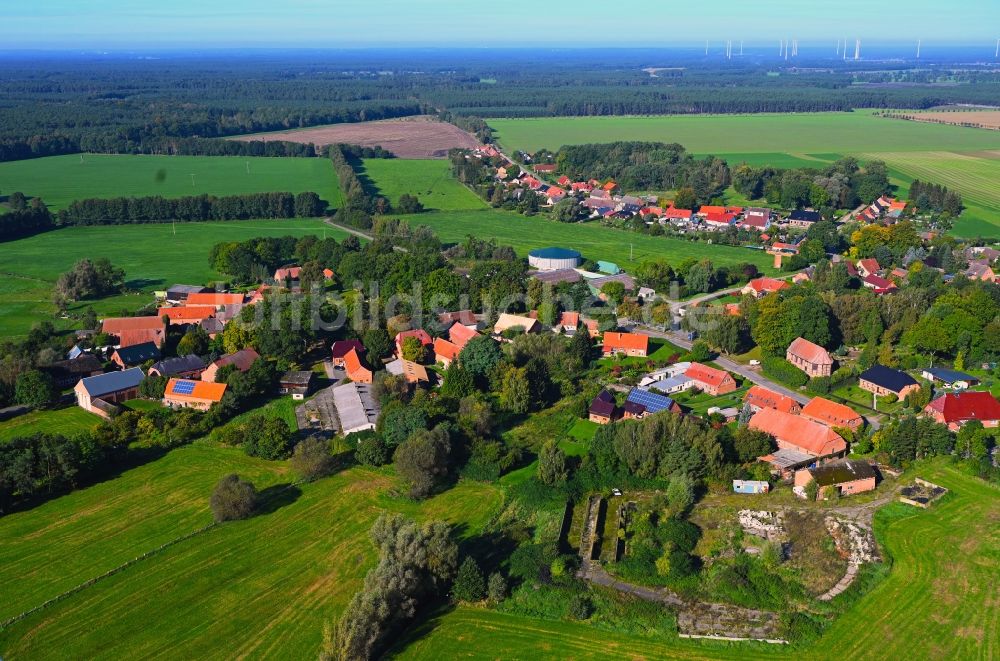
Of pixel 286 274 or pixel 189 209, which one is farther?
pixel 189 209

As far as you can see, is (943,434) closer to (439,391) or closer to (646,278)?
(439,391)

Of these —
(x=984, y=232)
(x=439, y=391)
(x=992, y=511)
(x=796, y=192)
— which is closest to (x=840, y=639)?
(x=992, y=511)

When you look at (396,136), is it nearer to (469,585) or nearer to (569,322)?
(569,322)

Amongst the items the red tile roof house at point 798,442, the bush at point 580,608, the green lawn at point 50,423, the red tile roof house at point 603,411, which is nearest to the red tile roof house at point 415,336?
the red tile roof house at point 603,411

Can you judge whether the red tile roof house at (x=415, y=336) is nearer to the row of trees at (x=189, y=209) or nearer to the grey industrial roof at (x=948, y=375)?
the grey industrial roof at (x=948, y=375)

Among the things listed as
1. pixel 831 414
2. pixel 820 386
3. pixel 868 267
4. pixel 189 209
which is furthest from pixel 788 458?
pixel 189 209

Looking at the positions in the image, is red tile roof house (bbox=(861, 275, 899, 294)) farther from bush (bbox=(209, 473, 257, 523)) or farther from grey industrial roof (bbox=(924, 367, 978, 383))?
bush (bbox=(209, 473, 257, 523))

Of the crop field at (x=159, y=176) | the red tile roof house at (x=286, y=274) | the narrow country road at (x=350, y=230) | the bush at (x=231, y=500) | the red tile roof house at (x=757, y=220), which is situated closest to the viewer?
the bush at (x=231, y=500)
